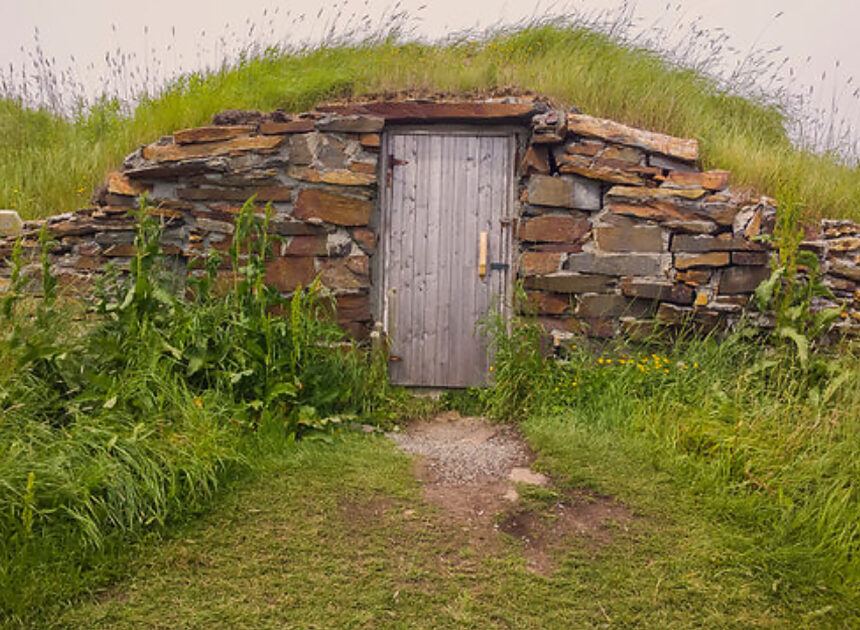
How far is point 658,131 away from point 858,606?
15.5 ft

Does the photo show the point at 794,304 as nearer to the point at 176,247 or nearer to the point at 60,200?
the point at 176,247

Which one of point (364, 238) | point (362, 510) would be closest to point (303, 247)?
point (364, 238)

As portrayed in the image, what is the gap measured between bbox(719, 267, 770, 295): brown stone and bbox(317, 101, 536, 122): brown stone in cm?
228

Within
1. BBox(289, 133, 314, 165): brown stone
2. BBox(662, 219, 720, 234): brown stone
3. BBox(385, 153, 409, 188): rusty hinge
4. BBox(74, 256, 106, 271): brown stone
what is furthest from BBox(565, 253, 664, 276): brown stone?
BBox(74, 256, 106, 271): brown stone

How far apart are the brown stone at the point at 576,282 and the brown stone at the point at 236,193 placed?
2.53 meters

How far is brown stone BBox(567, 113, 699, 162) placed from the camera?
574cm

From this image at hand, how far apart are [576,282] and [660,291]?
74cm

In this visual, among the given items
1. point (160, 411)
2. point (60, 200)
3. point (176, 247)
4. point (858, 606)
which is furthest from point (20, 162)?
Result: point (858, 606)

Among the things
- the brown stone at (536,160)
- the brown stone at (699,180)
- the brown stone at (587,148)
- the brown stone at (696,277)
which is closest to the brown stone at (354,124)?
the brown stone at (536,160)

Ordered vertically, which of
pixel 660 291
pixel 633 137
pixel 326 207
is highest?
pixel 633 137

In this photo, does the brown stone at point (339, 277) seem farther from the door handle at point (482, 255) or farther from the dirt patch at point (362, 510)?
the dirt patch at point (362, 510)

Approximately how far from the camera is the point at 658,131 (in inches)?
251

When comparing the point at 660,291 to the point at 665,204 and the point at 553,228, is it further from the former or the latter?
the point at 553,228

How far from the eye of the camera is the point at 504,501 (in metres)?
3.86
